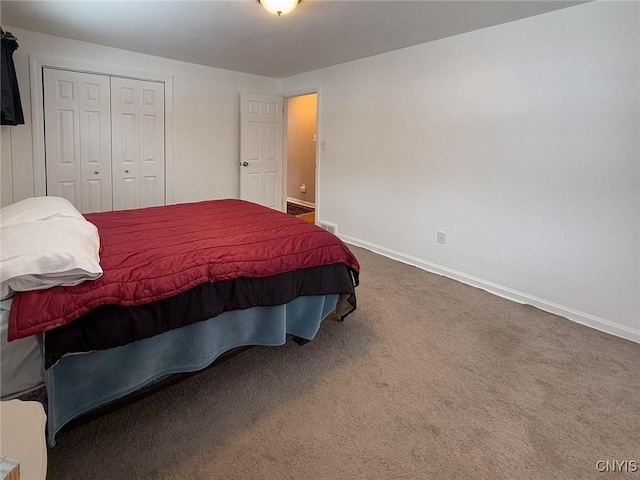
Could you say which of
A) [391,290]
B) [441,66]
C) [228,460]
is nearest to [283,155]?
[441,66]

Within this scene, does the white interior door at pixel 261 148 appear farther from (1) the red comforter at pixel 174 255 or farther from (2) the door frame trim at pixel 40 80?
(1) the red comforter at pixel 174 255

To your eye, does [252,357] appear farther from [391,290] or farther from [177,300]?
[391,290]

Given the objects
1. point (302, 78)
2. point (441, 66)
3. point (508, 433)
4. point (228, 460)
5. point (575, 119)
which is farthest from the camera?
point (302, 78)

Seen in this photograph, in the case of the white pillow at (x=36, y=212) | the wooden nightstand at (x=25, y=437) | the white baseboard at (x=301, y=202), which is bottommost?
the wooden nightstand at (x=25, y=437)

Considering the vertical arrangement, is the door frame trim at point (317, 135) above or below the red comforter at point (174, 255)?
above

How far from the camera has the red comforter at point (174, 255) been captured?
4.61 feet

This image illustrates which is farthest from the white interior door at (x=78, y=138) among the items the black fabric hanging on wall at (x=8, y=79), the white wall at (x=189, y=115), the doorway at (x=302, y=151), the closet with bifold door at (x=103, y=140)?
the doorway at (x=302, y=151)

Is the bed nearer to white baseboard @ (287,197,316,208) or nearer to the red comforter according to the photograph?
the red comforter

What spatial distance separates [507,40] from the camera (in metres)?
3.00

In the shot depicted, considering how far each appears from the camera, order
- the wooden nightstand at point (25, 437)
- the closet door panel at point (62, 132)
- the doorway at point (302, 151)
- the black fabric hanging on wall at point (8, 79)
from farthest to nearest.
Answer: the doorway at point (302, 151) → the closet door panel at point (62, 132) → the black fabric hanging on wall at point (8, 79) → the wooden nightstand at point (25, 437)

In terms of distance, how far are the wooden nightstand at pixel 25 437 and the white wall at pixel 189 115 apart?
3.63 m

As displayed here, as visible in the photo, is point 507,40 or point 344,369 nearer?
point 344,369

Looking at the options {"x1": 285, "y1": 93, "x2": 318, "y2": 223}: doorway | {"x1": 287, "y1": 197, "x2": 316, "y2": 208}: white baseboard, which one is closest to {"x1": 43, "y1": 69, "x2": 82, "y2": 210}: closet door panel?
{"x1": 285, "y1": 93, "x2": 318, "y2": 223}: doorway

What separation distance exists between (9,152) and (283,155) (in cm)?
318
